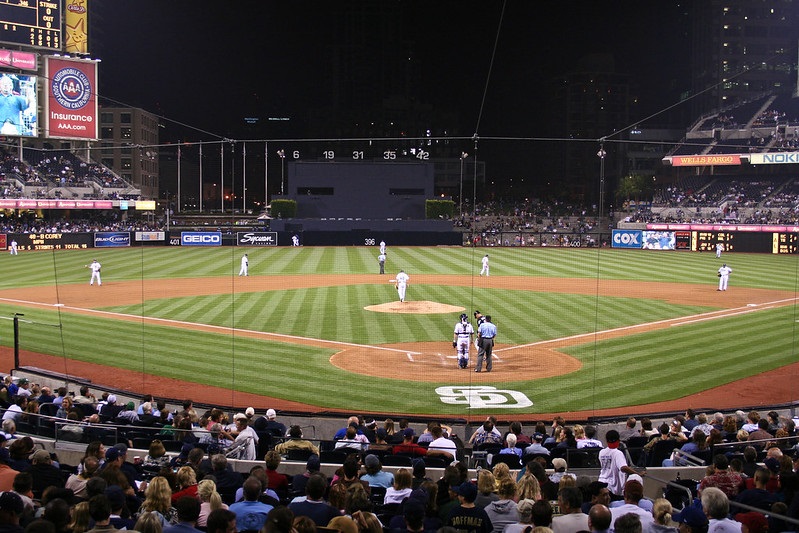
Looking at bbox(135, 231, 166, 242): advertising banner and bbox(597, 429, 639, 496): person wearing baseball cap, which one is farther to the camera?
bbox(135, 231, 166, 242): advertising banner

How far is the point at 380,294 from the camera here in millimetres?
32719

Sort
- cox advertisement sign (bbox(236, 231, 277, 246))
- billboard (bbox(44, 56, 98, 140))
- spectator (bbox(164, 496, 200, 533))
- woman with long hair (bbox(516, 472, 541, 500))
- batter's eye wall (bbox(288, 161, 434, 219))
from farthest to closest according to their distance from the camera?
batter's eye wall (bbox(288, 161, 434, 219)) < cox advertisement sign (bbox(236, 231, 277, 246)) < billboard (bbox(44, 56, 98, 140)) < woman with long hair (bbox(516, 472, 541, 500)) < spectator (bbox(164, 496, 200, 533))

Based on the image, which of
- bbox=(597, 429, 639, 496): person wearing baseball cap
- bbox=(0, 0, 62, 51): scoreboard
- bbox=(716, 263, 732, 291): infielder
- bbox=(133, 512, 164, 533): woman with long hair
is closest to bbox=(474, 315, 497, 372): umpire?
bbox=(597, 429, 639, 496): person wearing baseball cap

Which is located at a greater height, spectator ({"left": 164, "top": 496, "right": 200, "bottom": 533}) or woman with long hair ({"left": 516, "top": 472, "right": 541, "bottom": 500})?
spectator ({"left": 164, "top": 496, "right": 200, "bottom": 533})

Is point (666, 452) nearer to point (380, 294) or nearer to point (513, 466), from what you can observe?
point (513, 466)

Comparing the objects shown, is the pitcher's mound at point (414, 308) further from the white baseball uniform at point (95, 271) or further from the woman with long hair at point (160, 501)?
the woman with long hair at point (160, 501)

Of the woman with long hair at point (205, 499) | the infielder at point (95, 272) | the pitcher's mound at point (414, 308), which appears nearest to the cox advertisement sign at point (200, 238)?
the infielder at point (95, 272)

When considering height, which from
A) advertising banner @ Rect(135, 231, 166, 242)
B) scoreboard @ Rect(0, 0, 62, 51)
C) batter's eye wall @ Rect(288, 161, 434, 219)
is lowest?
advertising banner @ Rect(135, 231, 166, 242)

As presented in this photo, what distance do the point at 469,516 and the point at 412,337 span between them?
1721 centimetres

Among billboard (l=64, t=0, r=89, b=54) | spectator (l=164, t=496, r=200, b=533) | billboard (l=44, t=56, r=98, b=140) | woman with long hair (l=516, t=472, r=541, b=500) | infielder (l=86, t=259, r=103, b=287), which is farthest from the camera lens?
billboard (l=64, t=0, r=89, b=54)

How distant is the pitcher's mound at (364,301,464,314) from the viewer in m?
27.8

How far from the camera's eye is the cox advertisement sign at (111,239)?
189ft

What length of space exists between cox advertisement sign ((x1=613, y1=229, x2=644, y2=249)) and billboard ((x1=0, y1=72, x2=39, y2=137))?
2017 inches

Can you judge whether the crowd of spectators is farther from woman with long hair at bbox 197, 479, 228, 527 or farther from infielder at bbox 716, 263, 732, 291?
infielder at bbox 716, 263, 732, 291
